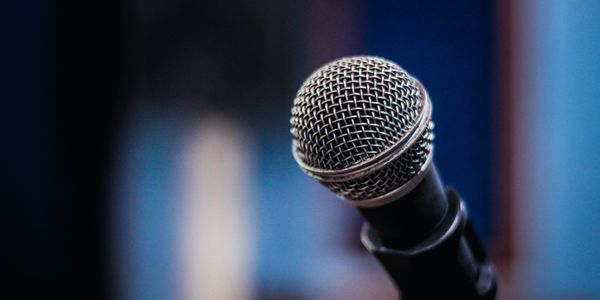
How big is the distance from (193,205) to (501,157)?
47.1 inches

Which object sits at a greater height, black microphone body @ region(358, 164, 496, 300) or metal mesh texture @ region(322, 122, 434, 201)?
metal mesh texture @ region(322, 122, 434, 201)

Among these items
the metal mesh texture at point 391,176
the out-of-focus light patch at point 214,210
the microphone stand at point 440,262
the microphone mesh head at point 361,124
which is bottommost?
the out-of-focus light patch at point 214,210

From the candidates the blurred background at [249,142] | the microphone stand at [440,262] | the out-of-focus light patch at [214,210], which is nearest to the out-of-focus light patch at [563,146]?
the blurred background at [249,142]

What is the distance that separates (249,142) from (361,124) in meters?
2.27

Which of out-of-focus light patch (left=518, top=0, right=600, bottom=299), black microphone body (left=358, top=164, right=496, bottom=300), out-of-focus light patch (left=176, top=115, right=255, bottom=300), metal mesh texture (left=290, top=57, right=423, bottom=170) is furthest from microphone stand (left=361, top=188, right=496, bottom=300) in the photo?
out-of-focus light patch (left=176, top=115, right=255, bottom=300)

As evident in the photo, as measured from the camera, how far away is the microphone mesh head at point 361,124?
0.57 metres

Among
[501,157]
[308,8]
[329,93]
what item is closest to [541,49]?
[501,157]

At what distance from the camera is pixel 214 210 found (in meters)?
2.85

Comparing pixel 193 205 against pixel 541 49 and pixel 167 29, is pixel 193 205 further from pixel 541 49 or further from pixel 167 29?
pixel 541 49

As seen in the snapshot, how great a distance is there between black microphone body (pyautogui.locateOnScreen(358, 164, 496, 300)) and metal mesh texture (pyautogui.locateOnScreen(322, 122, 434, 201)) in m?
0.02

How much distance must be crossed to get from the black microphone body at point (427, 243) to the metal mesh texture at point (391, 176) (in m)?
0.02

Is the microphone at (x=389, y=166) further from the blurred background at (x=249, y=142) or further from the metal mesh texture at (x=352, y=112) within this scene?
the blurred background at (x=249, y=142)

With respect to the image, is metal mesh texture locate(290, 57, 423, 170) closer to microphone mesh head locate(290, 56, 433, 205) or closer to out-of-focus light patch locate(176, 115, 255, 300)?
microphone mesh head locate(290, 56, 433, 205)

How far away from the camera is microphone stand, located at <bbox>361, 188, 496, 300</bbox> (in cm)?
62
